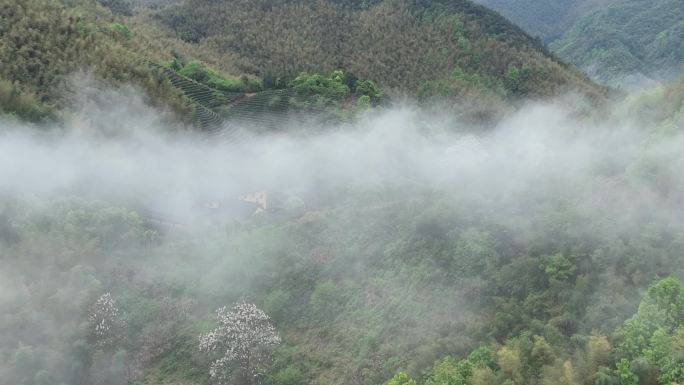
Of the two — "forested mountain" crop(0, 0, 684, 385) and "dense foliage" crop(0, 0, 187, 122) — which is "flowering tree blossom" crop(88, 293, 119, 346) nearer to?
"forested mountain" crop(0, 0, 684, 385)

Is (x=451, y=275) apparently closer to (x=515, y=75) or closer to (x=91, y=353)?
(x=91, y=353)

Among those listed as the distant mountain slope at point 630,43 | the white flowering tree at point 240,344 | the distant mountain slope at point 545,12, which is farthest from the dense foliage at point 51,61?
the distant mountain slope at point 545,12

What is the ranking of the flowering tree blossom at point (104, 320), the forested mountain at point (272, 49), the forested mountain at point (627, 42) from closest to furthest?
the flowering tree blossom at point (104, 320), the forested mountain at point (272, 49), the forested mountain at point (627, 42)

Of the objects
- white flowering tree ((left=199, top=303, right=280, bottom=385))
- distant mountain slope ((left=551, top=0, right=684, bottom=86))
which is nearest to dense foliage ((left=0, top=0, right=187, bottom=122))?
white flowering tree ((left=199, top=303, right=280, bottom=385))

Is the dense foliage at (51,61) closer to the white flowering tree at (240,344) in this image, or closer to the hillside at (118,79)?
the hillside at (118,79)

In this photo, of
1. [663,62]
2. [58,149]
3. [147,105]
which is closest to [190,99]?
[147,105]

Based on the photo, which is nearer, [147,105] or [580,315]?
[580,315]
